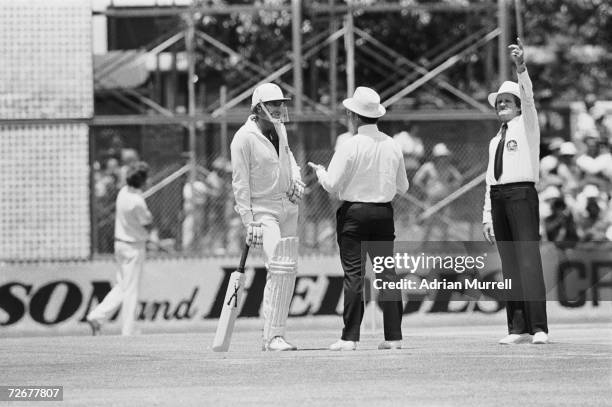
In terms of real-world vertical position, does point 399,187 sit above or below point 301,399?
above

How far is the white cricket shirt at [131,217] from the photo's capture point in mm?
19781

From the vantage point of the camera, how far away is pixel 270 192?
13094 mm

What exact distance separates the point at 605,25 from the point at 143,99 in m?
17.3

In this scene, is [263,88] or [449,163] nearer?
[263,88]

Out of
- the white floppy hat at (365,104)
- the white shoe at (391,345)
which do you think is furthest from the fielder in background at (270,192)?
the white shoe at (391,345)

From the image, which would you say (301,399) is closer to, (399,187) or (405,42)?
(399,187)

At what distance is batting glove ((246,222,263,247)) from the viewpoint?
42.1ft

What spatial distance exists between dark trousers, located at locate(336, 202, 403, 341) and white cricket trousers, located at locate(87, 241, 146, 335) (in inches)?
273

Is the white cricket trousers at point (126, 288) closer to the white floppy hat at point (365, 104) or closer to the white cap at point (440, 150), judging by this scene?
the white cap at point (440, 150)

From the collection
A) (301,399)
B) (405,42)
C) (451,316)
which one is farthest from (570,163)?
(301,399)

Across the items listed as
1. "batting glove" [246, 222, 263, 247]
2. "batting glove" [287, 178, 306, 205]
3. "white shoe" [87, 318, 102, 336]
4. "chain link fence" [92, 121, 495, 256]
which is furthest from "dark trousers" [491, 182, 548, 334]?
"chain link fence" [92, 121, 495, 256]

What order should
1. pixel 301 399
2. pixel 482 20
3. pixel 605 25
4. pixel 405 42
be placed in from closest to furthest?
pixel 301 399
pixel 482 20
pixel 405 42
pixel 605 25

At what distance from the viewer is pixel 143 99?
23.1 m

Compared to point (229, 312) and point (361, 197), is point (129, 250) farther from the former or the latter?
point (361, 197)
